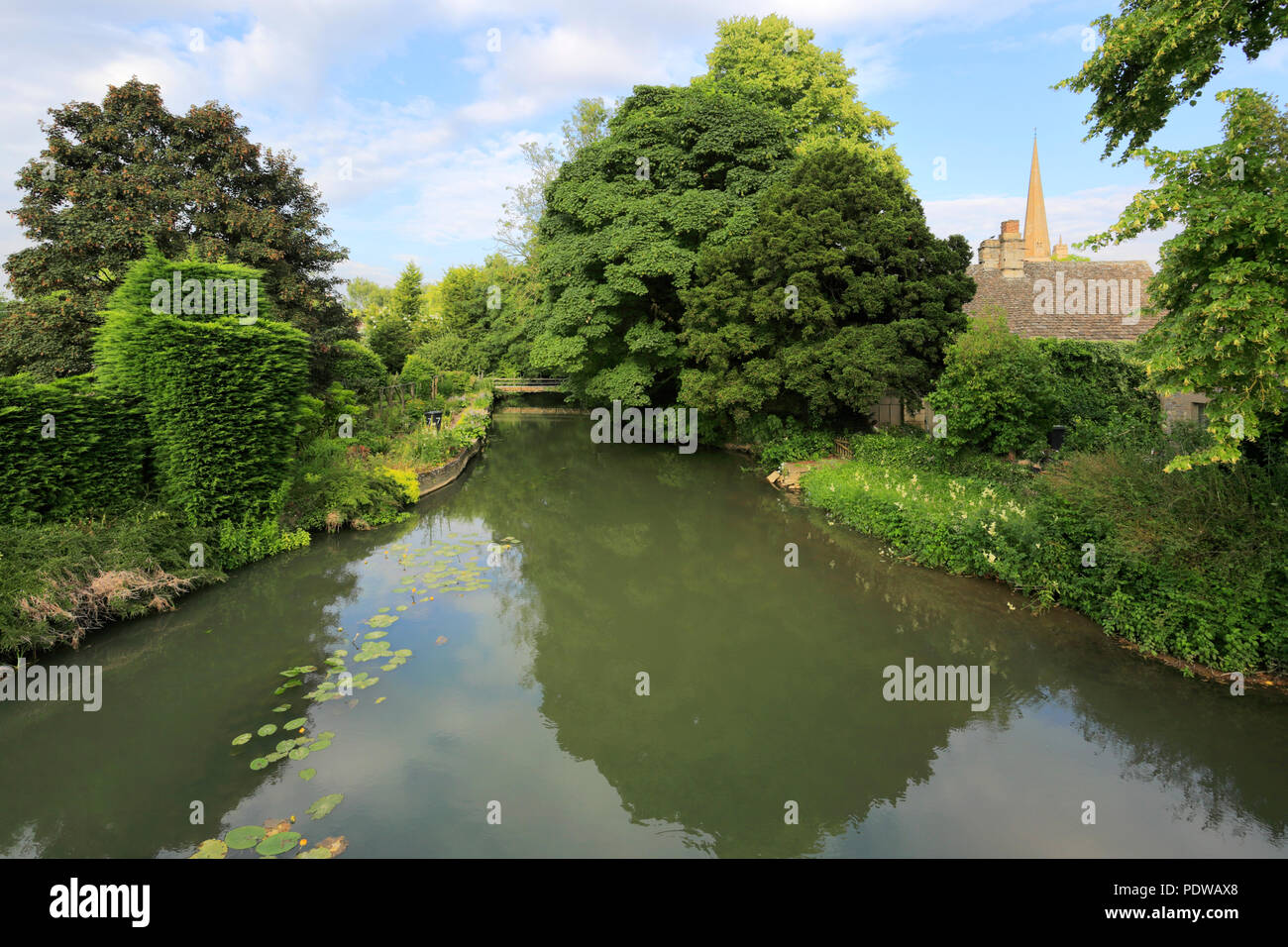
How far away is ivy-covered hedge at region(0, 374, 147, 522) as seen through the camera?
7.86 metres

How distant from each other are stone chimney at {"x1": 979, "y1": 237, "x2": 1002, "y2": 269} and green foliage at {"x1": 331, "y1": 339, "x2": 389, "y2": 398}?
73.5 feet

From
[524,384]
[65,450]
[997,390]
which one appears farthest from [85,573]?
[524,384]

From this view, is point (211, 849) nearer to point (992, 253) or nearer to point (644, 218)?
point (644, 218)

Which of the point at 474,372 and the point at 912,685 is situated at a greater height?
the point at 474,372

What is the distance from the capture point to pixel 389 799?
515cm

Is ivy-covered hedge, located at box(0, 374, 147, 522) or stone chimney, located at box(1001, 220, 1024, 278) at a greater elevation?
stone chimney, located at box(1001, 220, 1024, 278)

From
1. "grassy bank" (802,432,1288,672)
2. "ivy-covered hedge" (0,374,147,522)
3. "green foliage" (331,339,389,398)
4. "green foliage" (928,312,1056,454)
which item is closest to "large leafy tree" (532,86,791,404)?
"green foliage" (331,339,389,398)

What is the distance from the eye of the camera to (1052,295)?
2156 centimetres

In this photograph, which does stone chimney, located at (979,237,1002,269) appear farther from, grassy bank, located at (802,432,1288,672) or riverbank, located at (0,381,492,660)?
riverbank, located at (0,381,492,660)

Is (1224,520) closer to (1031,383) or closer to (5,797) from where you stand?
(1031,383)

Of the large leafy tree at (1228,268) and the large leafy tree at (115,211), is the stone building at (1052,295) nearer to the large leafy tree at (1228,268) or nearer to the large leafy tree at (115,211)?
the large leafy tree at (1228,268)
